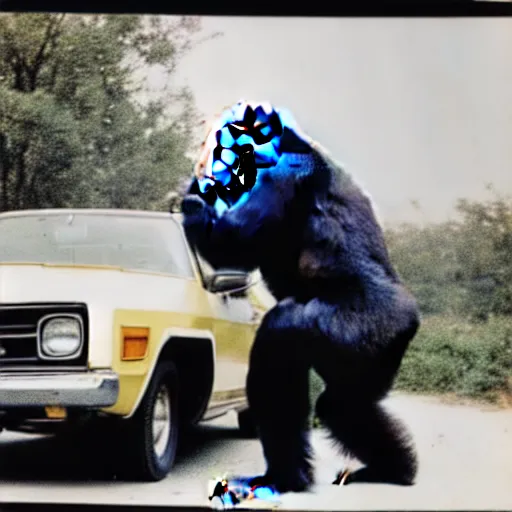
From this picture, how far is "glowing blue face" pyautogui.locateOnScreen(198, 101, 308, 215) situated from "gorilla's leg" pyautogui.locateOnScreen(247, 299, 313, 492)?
586 millimetres

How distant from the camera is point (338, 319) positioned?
3.17 m

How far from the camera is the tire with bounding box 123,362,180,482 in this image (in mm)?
3143

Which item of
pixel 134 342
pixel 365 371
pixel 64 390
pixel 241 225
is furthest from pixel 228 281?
pixel 64 390

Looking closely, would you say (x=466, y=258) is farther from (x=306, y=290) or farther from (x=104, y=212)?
(x=104, y=212)

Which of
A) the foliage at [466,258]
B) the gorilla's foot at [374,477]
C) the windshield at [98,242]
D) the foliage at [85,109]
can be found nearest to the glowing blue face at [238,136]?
the foliage at [85,109]

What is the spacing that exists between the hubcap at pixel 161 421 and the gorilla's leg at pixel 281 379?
0.39m

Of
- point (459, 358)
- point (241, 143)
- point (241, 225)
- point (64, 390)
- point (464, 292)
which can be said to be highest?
point (241, 143)

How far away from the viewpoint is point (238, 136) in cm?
324

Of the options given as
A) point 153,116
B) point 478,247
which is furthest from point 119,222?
point 478,247

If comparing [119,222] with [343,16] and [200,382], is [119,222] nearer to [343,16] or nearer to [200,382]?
Answer: [200,382]

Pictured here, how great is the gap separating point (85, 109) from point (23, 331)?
1.06 meters

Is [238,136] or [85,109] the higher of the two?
[85,109]

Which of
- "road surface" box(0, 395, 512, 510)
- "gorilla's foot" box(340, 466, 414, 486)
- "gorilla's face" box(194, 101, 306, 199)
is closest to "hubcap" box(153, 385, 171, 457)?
"road surface" box(0, 395, 512, 510)

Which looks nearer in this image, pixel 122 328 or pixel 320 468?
pixel 122 328
